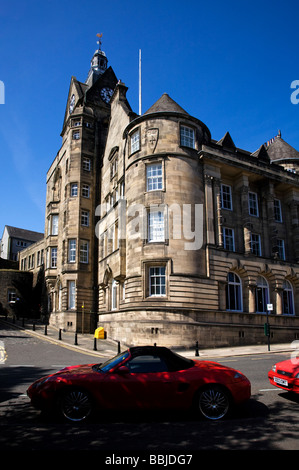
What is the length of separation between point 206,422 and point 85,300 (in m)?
27.9

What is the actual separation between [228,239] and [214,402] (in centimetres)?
2153

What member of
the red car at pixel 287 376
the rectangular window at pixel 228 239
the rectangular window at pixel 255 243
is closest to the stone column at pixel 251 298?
the rectangular window at pixel 228 239

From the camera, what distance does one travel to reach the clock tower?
33125mm

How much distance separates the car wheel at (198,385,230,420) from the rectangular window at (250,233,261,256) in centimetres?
2287

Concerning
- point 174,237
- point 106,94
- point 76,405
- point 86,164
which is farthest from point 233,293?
point 106,94

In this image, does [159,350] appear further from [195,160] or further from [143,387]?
[195,160]

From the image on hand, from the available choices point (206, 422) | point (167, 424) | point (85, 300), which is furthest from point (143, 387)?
point (85, 300)

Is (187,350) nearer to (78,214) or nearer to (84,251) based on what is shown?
(84,251)

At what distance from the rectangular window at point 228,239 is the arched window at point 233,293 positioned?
7.03 feet

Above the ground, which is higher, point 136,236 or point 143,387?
point 136,236

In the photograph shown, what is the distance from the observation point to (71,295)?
3322 cm

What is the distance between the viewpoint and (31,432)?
5758mm
